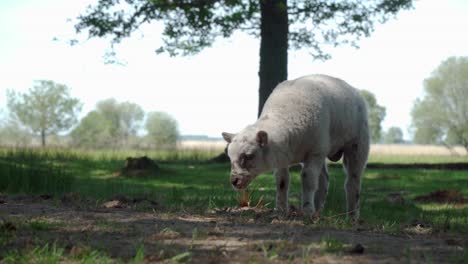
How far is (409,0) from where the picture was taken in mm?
19422

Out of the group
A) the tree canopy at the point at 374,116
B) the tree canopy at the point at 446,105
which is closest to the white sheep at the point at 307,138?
the tree canopy at the point at 446,105

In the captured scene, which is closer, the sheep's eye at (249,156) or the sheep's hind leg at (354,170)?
the sheep's eye at (249,156)

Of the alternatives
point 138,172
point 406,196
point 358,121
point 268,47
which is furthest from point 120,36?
point 358,121

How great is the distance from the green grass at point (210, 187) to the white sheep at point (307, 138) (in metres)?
0.48

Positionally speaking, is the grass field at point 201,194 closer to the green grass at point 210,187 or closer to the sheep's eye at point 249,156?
the green grass at point 210,187

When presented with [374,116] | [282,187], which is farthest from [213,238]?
[374,116]

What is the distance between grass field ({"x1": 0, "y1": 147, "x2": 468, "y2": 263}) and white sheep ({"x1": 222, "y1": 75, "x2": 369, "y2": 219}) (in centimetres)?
39

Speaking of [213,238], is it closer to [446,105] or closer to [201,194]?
[201,194]

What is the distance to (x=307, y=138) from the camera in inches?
274

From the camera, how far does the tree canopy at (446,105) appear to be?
57.5 metres

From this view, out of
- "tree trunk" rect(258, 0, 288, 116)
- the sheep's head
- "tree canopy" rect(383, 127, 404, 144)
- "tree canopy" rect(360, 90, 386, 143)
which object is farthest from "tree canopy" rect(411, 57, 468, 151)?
"tree canopy" rect(383, 127, 404, 144)

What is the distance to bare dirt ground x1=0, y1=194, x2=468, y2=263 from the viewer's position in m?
4.07

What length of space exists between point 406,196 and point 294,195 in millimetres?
2536

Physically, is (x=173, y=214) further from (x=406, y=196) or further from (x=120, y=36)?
(x=120, y=36)
